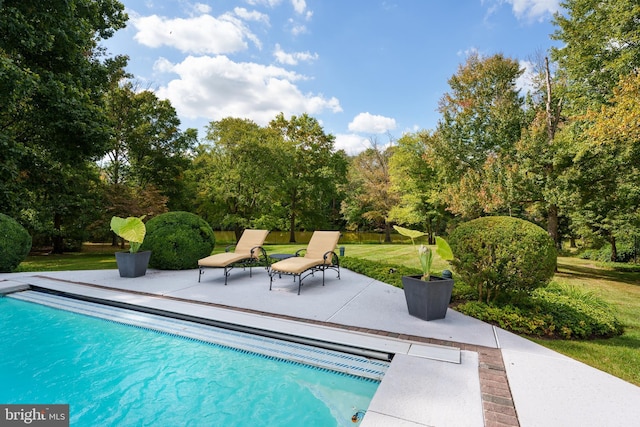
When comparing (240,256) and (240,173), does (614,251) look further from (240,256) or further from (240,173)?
(240,173)

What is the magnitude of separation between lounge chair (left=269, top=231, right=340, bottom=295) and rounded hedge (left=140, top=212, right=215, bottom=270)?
2950mm

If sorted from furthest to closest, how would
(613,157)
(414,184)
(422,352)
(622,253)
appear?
1. (414,184)
2. (622,253)
3. (613,157)
4. (422,352)

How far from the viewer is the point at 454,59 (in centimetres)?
1828

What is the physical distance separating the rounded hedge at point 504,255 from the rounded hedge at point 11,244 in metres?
11.2

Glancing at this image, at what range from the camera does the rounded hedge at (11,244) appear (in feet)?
27.0

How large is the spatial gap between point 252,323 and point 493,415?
9.75 feet

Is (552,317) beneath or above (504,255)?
beneath

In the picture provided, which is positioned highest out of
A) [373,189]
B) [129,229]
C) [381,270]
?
[373,189]

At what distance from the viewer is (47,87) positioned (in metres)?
9.69

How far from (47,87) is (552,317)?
564 inches

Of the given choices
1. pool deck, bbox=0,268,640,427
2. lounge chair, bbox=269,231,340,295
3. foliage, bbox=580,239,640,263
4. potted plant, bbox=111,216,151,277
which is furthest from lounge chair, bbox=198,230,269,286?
foliage, bbox=580,239,640,263

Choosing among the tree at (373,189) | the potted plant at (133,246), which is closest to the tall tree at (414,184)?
the tree at (373,189)

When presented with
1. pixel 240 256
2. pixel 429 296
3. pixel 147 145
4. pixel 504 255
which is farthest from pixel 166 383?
pixel 147 145

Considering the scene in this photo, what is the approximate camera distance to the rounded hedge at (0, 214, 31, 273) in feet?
27.0
